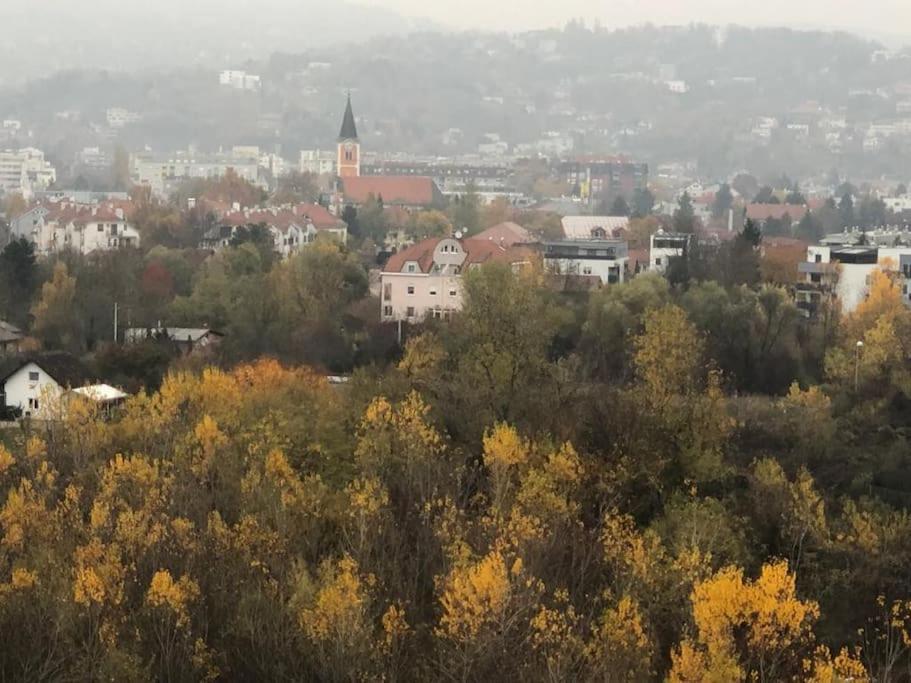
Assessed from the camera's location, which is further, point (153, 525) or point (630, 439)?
point (630, 439)

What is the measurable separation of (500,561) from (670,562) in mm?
1525

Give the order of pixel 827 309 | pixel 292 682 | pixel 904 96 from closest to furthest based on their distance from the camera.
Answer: pixel 292 682
pixel 827 309
pixel 904 96

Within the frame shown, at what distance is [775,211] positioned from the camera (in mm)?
55344

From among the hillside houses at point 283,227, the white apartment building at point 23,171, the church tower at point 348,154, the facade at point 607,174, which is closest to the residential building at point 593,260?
the hillside houses at point 283,227

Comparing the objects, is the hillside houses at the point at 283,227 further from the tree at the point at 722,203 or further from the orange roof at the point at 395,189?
the tree at the point at 722,203

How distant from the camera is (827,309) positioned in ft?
81.5

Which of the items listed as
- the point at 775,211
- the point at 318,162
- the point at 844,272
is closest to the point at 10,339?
the point at 844,272

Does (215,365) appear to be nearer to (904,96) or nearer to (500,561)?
(500,561)

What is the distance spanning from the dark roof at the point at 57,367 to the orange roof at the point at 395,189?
3673 cm

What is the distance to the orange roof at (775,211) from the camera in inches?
2137

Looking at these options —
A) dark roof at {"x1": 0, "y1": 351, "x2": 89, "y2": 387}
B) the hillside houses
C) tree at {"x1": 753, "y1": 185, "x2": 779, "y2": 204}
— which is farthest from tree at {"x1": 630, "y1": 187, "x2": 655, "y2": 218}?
dark roof at {"x1": 0, "y1": 351, "x2": 89, "y2": 387}

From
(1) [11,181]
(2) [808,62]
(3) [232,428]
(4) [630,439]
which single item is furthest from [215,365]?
(2) [808,62]

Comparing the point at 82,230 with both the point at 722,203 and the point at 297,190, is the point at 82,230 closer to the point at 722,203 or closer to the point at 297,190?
the point at 297,190

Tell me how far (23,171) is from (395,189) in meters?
26.0
